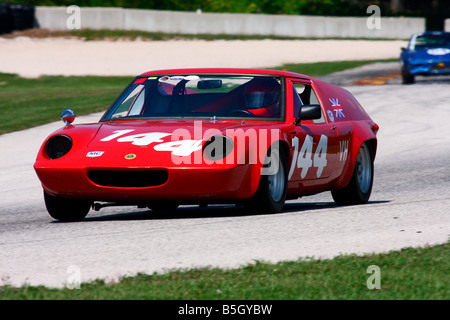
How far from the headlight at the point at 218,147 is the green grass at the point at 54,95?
11.8 metres

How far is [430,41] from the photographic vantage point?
96.9 feet

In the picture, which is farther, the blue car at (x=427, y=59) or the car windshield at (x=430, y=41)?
the car windshield at (x=430, y=41)

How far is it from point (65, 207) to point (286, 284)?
3.46m

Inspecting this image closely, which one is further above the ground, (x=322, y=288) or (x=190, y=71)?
(x=190, y=71)

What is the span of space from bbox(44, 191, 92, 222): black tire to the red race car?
0.04 ft

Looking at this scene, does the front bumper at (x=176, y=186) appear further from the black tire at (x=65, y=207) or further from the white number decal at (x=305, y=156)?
the white number decal at (x=305, y=156)

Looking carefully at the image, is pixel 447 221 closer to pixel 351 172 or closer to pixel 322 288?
pixel 351 172

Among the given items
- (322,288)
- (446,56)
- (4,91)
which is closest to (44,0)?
(4,91)

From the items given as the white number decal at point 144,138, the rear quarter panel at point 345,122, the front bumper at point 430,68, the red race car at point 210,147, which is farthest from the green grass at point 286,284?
the front bumper at point 430,68

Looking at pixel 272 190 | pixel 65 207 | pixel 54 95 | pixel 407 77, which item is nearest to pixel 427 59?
pixel 407 77

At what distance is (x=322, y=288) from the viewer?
5.21 metres

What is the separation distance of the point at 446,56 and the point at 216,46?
23.6 metres

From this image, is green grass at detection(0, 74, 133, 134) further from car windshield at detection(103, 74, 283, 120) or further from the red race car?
the red race car

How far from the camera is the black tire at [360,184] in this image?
9.66 m
